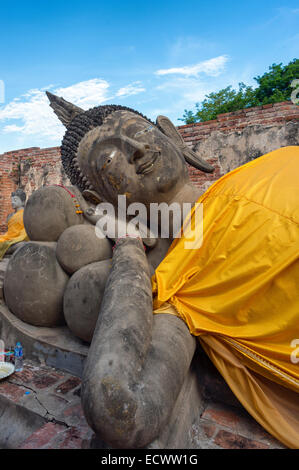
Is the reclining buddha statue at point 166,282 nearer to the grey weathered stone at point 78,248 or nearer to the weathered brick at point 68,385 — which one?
the grey weathered stone at point 78,248

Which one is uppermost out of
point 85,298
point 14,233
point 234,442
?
point 14,233

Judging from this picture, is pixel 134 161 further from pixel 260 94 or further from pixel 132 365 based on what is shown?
pixel 260 94

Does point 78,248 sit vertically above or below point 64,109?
below

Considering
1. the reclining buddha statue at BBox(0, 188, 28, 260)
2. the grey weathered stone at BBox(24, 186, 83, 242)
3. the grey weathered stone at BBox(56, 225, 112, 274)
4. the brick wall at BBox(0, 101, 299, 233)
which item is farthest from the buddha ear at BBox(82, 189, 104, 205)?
the brick wall at BBox(0, 101, 299, 233)

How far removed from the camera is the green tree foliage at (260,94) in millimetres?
10203

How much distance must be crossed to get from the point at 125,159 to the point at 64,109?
83cm

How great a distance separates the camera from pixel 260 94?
11.1 meters

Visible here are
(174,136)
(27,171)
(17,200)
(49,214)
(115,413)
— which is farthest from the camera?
(27,171)

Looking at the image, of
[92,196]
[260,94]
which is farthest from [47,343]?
[260,94]

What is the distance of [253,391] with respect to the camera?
1254mm

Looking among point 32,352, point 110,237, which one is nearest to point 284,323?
point 110,237


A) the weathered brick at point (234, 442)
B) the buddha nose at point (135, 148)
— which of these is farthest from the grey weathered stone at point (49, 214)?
the weathered brick at point (234, 442)

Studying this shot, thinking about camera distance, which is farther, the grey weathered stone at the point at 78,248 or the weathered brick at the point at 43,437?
the grey weathered stone at the point at 78,248

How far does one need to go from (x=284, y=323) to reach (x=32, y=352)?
1.40 m
